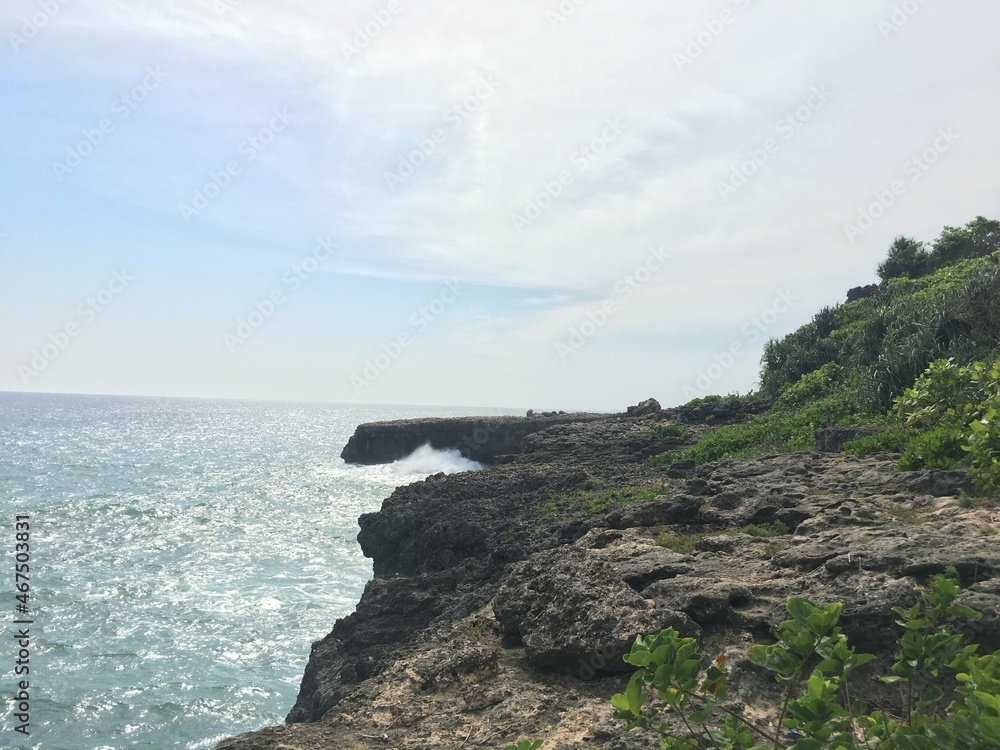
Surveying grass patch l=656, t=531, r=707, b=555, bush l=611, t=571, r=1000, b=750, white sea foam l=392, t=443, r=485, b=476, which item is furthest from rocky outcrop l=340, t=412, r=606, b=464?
bush l=611, t=571, r=1000, b=750

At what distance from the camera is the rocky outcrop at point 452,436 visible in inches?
1773

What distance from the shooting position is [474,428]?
49531mm

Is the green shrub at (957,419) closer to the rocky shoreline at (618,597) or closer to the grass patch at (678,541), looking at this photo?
the rocky shoreline at (618,597)

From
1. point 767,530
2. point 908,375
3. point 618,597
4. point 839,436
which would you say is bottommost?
point 618,597

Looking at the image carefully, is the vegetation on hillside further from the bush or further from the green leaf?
the green leaf

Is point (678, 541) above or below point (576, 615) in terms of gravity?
above

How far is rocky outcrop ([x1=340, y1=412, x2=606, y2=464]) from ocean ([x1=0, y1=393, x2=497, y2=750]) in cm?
579

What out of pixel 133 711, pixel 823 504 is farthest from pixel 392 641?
pixel 133 711

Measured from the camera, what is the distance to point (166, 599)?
62.8 ft

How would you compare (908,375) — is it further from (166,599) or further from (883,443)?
(166,599)

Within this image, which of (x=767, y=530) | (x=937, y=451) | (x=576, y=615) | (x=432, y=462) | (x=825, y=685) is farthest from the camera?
(x=432, y=462)

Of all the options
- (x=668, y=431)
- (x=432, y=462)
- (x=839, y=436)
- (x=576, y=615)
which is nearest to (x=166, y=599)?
(x=668, y=431)

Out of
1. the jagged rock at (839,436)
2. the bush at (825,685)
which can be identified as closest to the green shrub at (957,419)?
the jagged rock at (839,436)

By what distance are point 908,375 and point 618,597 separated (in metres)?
11.7
